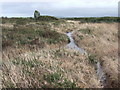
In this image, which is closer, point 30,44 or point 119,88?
point 119,88

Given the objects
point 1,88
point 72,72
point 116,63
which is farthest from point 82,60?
point 1,88

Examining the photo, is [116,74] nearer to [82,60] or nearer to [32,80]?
[82,60]

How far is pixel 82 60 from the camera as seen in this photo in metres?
8.59

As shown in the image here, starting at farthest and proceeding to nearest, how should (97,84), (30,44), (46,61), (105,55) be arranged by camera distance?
(30,44) < (105,55) < (46,61) < (97,84)

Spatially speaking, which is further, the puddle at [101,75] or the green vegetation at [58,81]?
the puddle at [101,75]

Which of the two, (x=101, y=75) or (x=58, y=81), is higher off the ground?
(x=58, y=81)

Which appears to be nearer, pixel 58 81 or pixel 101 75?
pixel 58 81

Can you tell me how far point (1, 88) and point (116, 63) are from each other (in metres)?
5.99

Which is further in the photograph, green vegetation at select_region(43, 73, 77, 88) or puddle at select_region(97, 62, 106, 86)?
puddle at select_region(97, 62, 106, 86)

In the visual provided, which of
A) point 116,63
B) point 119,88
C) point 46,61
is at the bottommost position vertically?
point 119,88

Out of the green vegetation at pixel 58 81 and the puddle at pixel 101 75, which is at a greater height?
the green vegetation at pixel 58 81

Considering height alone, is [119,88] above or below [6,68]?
below

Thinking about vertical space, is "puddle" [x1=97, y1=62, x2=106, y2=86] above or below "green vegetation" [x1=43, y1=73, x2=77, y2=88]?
below

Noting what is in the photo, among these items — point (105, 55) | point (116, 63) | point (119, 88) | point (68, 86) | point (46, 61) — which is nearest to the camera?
point (68, 86)
